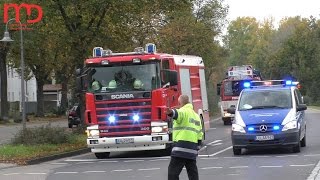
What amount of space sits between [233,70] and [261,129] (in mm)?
21427

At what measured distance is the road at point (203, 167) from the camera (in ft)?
43.0

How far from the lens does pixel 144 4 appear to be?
25906mm

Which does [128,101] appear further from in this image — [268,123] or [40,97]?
[40,97]

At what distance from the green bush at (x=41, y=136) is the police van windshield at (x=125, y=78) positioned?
155 inches

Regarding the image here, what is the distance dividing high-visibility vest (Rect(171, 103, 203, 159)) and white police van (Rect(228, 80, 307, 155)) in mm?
7035

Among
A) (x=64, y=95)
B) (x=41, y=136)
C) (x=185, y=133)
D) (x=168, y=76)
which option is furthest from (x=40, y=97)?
(x=185, y=133)

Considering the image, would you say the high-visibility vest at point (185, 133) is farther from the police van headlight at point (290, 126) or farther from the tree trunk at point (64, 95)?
the tree trunk at point (64, 95)

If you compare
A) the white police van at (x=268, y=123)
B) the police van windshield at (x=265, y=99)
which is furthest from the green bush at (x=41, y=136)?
the police van windshield at (x=265, y=99)

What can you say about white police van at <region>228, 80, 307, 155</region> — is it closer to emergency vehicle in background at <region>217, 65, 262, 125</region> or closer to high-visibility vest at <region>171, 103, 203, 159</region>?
high-visibility vest at <region>171, 103, 203, 159</region>

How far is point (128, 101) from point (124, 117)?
50 centimetres

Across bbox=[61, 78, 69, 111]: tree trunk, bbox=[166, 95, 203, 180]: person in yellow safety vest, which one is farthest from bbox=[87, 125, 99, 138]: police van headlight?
bbox=[61, 78, 69, 111]: tree trunk

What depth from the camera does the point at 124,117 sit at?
59.0 ft

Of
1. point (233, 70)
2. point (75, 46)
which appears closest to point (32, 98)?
point (233, 70)

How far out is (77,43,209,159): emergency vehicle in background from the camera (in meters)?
17.9
